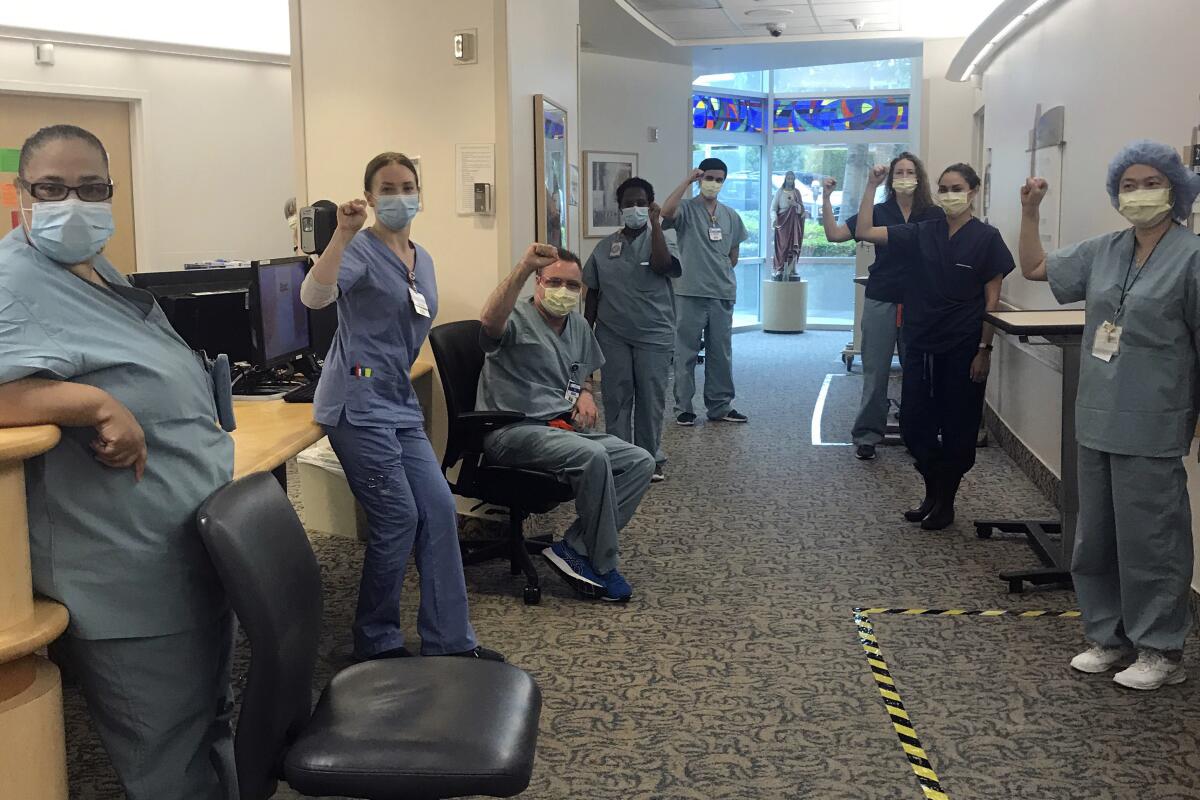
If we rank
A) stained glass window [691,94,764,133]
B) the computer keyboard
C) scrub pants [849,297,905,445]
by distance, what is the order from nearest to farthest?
1. the computer keyboard
2. scrub pants [849,297,905,445]
3. stained glass window [691,94,764,133]

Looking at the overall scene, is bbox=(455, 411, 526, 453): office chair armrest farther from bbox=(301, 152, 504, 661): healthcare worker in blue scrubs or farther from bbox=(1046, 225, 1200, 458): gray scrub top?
bbox=(1046, 225, 1200, 458): gray scrub top

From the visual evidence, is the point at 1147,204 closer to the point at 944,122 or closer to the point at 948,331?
the point at 948,331

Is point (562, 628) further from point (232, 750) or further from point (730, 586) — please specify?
point (232, 750)

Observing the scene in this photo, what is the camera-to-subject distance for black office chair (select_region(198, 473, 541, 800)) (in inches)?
64.9

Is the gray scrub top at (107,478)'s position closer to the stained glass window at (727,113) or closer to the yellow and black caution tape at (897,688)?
the yellow and black caution tape at (897,688)

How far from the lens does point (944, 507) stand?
4.52m

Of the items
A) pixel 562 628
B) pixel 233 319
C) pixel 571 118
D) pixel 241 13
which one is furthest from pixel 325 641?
pixel 241 13

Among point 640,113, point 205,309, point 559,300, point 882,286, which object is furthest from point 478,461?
point 640,113

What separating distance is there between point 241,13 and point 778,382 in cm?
464

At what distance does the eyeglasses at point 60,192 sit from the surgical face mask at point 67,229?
0.02 m

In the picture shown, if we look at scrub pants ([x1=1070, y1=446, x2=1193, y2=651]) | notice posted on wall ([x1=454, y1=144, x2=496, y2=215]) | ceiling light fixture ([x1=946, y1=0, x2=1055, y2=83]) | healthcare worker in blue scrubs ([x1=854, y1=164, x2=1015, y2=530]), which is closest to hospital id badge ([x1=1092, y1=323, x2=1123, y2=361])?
scrub pants ([x1=1070, y1=446, x2=1193, y2=651])

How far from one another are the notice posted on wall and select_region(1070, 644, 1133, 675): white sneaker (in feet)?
8.86

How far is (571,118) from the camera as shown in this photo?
5477 mm

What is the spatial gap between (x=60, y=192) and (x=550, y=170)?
10.8 ft
